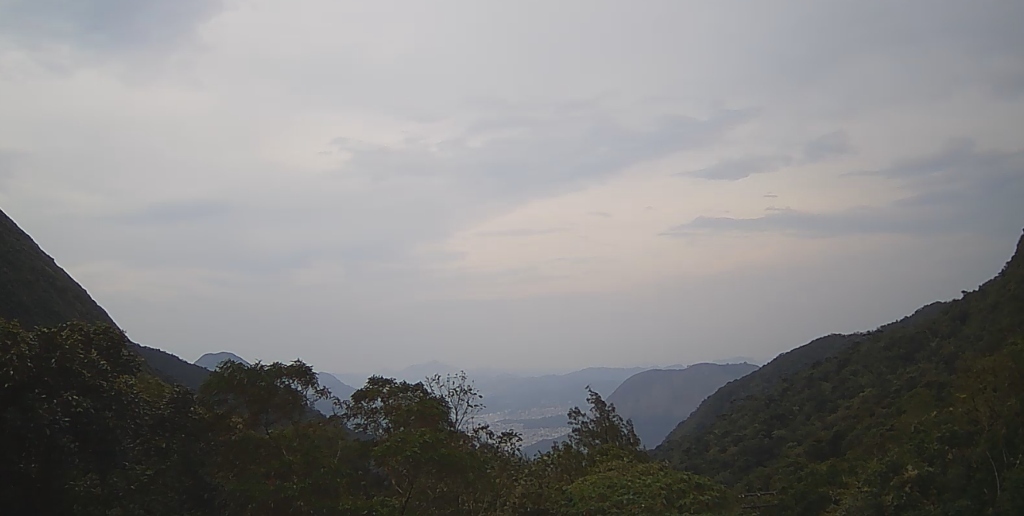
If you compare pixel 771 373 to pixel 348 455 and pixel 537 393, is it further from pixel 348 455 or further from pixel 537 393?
pixel 537 393

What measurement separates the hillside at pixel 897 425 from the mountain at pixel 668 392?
40292 millimetres

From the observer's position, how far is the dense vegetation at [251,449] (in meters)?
7.48

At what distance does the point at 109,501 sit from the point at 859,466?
16776 millimetres

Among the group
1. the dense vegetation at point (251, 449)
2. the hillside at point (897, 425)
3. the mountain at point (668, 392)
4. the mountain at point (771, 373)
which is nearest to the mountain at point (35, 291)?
the dense vegetation at point (251, 449)

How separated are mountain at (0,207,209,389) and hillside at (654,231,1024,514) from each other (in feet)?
66.1

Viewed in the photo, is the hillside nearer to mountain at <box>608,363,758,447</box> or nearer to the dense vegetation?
the dense vegetation

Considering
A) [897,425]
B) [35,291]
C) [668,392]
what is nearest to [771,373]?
[897,425]

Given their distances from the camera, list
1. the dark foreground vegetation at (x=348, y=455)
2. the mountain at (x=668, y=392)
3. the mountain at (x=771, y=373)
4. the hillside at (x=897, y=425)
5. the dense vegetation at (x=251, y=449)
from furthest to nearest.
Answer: the mountain at (x=668, y=392), the mountain at (x=771, y=373), the hillside at (x=897, y=425), the dark foreground vegetation at (x=348, y=455), the dense vegetation at (x=251, y=449)

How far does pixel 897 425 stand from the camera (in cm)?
2159

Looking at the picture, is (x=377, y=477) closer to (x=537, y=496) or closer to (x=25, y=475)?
(x=537, y=496)

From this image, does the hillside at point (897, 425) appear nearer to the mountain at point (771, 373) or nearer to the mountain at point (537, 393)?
the mountain at point (771, 373)

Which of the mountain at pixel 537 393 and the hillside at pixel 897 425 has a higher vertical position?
the hillside at pixel 897 425

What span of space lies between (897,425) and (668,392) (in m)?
88.4

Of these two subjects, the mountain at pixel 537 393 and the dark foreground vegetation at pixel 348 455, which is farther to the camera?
the mountain at pixel 537 393
